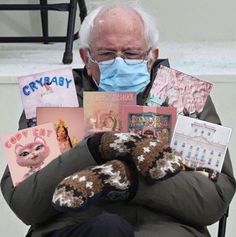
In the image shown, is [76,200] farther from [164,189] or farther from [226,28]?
[226,28]

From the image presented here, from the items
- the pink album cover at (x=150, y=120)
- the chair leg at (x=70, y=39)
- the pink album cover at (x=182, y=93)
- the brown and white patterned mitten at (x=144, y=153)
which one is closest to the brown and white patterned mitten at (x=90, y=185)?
the brown and white patterned mitten at (x=144, y=153)

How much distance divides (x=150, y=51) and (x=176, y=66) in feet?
3.30

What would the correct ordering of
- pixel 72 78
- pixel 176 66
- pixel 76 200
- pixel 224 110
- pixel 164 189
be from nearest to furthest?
pixel 76 200, pixel 164 189, pixel 72 78, pixel 224 110, pixel 176 66

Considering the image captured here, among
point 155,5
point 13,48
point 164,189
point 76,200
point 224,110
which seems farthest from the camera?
point 155,5

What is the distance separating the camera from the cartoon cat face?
53.9 inches

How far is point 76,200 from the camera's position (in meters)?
1.21

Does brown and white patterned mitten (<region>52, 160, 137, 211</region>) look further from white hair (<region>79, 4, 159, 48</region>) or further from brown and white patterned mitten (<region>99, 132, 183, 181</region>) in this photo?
white hair (<region>79, 4, 159, 48</region>)

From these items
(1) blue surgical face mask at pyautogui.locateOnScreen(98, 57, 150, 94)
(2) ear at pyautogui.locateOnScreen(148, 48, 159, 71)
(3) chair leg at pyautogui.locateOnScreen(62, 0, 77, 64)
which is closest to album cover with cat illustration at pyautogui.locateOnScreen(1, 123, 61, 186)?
(1) blue surgical face mask at pyautogui.locateOnScreen(98, 57, 150, 94)

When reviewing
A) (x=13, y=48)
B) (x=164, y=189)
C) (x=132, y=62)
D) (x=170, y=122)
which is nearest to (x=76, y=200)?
(x=164, y=189)

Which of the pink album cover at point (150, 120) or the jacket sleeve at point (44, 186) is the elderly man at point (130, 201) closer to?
the jacket sleeve at point (44, 186)

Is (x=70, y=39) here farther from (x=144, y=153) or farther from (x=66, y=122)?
(x=144, y=153)

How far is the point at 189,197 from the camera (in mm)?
1323

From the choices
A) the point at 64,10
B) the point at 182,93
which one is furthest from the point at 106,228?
the point at 64,10

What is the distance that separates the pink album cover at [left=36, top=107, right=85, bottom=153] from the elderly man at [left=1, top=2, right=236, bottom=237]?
3.8 inches
